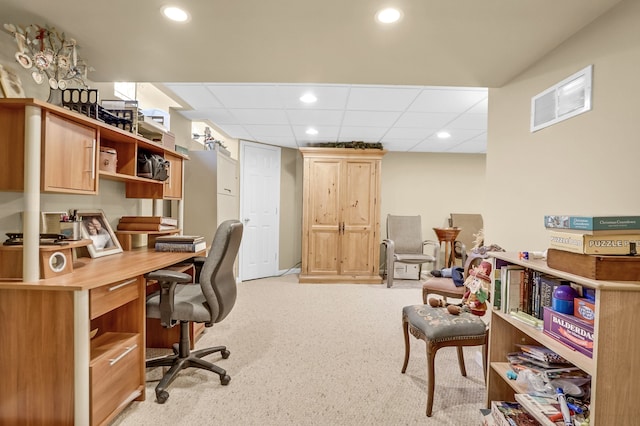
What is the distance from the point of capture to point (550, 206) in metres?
1.81

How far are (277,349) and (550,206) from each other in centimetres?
224

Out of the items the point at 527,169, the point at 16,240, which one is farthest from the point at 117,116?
the point at 527,169

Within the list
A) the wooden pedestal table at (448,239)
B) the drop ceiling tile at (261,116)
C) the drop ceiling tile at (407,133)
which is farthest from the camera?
the wooden pedestal table at (448,239)

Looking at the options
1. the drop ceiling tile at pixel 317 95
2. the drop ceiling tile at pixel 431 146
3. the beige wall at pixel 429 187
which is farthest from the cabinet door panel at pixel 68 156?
the drop ceiling tile at pixel 431 146

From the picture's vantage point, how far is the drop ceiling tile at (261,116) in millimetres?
3531

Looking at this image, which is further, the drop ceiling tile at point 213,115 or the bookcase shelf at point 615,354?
the drop ceiling tile at point 213,115

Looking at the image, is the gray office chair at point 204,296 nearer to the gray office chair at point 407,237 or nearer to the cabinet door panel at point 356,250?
the cabinet door panel at point 356,250

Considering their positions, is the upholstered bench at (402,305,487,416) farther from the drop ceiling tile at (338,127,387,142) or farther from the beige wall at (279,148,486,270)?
the beige wall at (279,148,486,270)

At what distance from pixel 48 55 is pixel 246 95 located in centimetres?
162

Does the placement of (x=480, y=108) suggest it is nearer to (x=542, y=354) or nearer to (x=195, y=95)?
(x=542, y=354)

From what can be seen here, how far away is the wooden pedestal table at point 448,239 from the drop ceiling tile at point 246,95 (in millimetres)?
3520

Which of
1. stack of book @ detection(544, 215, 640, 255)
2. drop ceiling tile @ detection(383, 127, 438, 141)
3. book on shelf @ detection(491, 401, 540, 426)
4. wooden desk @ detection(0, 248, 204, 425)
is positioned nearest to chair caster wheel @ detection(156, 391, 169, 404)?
wooden desk @ detection(0, 248, 204, 425)

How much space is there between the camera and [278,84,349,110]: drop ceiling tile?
2.84 m

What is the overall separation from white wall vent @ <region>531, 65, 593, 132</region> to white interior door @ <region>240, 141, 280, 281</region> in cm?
397
